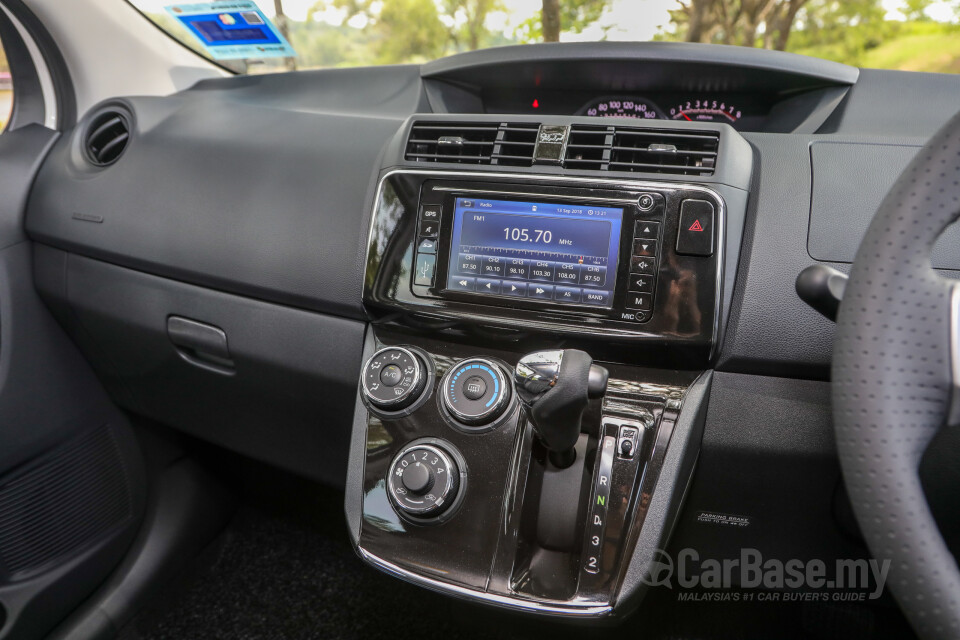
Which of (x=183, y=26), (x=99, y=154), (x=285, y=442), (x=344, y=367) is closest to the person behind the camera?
(x=344, y=367)

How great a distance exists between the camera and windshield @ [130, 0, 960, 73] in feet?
3.59

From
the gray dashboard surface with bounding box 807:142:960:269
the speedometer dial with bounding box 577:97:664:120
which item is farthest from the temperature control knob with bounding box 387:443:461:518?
the speedometer dial with bounding box 577:97:664:120

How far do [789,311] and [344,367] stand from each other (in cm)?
64

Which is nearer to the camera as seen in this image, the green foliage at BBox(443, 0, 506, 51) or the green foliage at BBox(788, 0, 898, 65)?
the green foliage at BBox(788, 0, 898, 65)

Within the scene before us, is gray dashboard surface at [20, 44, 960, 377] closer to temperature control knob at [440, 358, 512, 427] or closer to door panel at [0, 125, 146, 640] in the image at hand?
door panel at [0, 125, 146, 640]

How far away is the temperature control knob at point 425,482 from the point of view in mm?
904

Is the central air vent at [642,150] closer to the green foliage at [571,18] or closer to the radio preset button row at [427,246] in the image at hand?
the radio preset button row at [427,246]

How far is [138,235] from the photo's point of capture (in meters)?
1.26

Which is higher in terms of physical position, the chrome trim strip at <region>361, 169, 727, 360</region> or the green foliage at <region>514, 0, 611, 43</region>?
the green foliage at <region>514, 0, 611, 43</region>

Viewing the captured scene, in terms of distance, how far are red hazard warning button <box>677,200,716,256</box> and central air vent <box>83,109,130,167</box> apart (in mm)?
1101

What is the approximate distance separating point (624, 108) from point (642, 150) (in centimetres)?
36

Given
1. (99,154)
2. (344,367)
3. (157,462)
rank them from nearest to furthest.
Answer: (344,367), (99,154), (157,462)

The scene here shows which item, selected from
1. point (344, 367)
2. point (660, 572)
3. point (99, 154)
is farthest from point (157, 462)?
point (660, 572)

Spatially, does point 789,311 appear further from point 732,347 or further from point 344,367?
point 344,367
